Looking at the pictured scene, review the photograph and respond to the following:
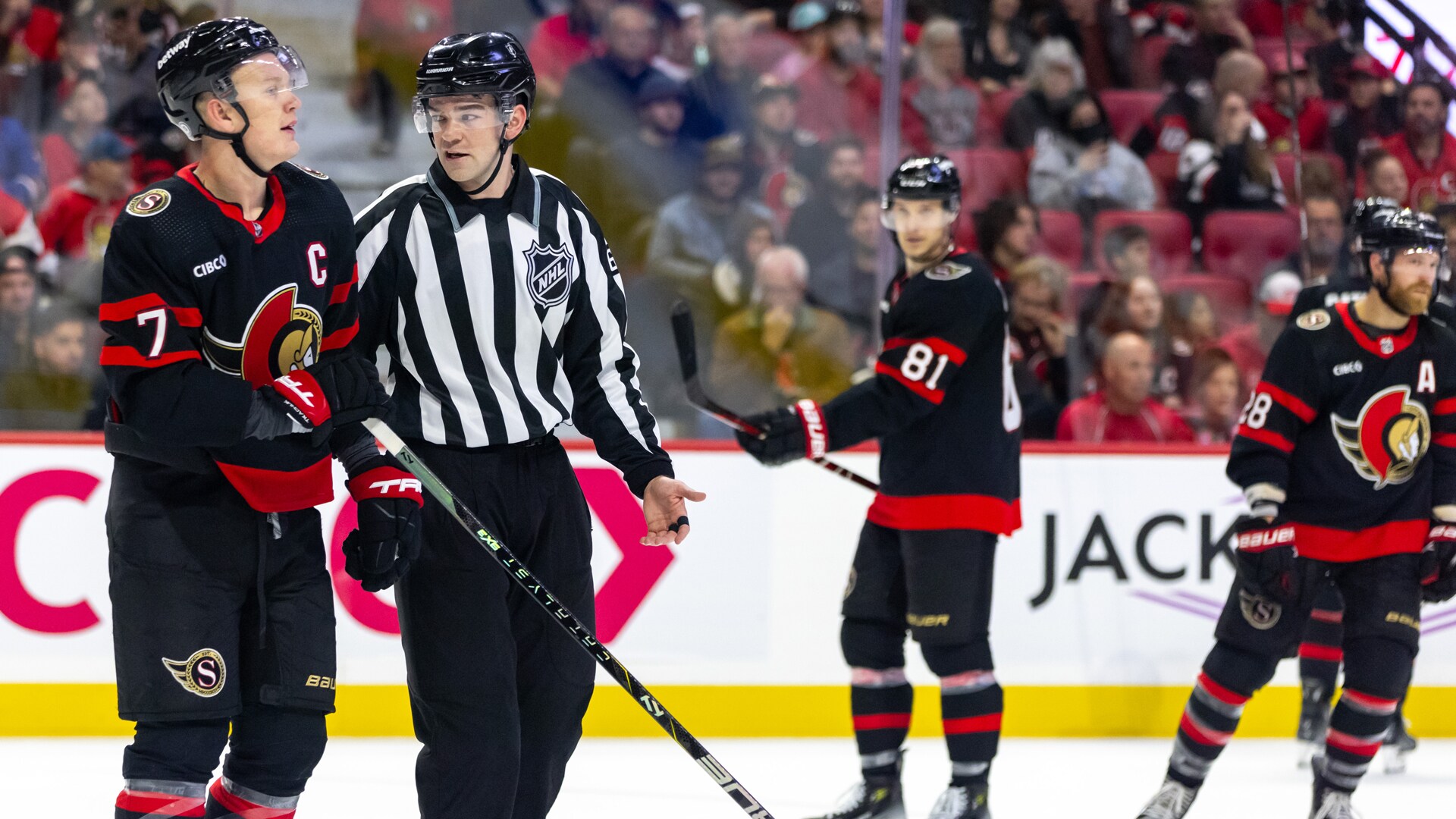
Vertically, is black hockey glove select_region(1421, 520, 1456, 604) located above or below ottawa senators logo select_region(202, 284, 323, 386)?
below

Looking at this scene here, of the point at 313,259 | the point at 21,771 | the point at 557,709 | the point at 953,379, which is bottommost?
the point at 21,771

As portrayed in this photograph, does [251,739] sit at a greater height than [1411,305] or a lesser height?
lesser

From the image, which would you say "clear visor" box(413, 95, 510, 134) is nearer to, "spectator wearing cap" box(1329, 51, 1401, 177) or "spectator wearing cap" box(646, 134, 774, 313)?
"spectator wearing cap" box(646, 134, 774, 313)

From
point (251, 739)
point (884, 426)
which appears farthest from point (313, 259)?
point (884, 426)

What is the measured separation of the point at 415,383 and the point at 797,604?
2.26 m

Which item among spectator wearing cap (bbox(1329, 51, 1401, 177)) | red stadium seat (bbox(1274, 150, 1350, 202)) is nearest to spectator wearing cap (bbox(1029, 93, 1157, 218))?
red stadium seat (bbox(1274, 150, 1350, 202))

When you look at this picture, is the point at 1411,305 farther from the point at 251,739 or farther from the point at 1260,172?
the point at 1260,172

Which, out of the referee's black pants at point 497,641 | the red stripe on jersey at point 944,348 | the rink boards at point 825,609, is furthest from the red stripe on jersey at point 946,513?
the referee's black pants at point 497,641

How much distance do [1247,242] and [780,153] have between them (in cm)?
174

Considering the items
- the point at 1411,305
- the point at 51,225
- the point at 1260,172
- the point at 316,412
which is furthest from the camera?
the point at 1260,172

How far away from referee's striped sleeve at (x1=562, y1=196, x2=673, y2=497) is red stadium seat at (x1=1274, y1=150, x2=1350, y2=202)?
4.16m

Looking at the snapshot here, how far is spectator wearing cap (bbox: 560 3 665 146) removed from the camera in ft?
17.7

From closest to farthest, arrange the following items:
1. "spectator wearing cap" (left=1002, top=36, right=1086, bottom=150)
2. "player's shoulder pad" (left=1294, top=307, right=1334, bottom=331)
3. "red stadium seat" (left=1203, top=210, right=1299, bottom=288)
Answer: "player's shoulder pad" (left=1294, top=307, right=1334, bottom=331) < "red stadium seat" (left=1203, top=210, right=1299, bottom=288) < "spectator wearing cap" (left=1002, top=36, right=1086, bottom=150)

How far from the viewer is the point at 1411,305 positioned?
325cm
